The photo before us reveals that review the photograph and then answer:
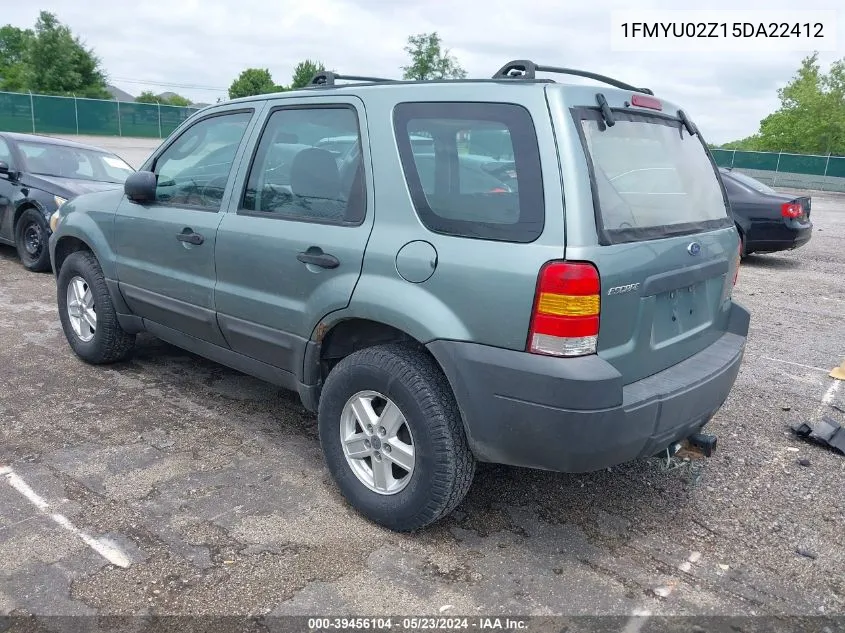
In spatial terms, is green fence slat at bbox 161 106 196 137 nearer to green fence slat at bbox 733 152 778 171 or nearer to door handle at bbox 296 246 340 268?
green fence slat at bbox 733 152 778 171

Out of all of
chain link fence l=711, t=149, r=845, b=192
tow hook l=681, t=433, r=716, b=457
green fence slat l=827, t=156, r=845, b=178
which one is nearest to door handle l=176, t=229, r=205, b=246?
tow hook l=681, t=433, r=716, b=457

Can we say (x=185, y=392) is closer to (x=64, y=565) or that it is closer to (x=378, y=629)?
(x=64, y=565)

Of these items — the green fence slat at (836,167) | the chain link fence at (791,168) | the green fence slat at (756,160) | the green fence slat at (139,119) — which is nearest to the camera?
the green fence slat at (139,119)

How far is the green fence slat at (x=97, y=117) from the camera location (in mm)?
32594

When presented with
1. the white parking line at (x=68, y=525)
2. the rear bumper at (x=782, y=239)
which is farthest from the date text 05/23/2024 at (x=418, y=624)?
the rear bumper at (x=782, y=239)

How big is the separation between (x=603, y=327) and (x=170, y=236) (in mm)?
2582

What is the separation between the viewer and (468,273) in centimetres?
265

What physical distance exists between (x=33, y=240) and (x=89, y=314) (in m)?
3.87

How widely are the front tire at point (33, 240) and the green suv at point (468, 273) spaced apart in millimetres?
4793

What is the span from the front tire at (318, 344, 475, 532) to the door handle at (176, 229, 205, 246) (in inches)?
47.0

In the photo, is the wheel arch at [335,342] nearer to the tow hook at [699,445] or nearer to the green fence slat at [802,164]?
the tow hook at [699,445]

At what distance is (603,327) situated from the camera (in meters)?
2.57

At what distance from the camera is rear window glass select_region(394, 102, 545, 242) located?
262cm

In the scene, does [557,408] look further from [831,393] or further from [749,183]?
[749,183]
